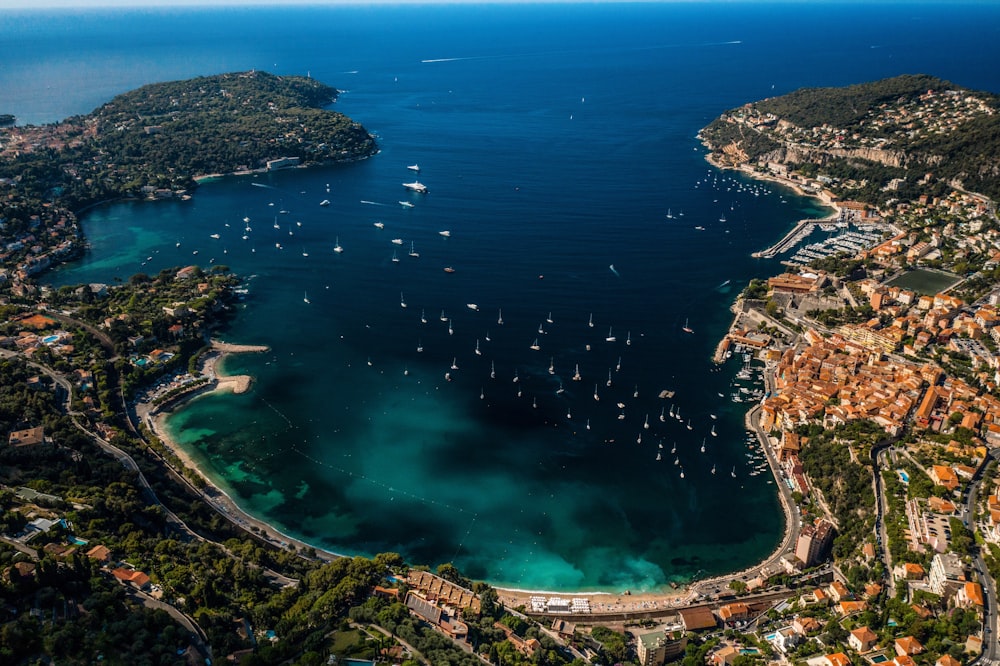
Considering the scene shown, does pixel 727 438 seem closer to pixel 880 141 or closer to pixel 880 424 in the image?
pixel 880 424

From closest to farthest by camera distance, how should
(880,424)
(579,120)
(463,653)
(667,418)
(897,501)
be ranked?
(463,653) < (897,501) < (880,424) < (667,418) < (579,120)

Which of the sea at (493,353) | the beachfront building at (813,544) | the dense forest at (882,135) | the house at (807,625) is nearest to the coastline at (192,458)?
the sea at (493,353)

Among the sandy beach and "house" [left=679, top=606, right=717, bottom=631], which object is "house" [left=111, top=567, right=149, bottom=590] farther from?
"house" [left=679, top=606, right=717, bottom=631]

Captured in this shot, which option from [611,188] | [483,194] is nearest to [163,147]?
[483,194]

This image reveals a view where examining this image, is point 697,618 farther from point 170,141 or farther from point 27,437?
point 170,141

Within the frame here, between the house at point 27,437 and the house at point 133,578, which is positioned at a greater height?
the house at point 27,437

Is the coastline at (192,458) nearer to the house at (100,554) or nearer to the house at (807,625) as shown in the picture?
the house at (100,554)

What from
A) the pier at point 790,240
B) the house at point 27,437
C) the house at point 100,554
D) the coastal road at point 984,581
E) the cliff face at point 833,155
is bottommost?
the coastal road at point 984,581

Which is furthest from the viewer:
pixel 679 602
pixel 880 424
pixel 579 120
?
pixel 579 120
